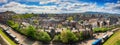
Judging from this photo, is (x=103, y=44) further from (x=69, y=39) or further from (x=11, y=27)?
(x=11, y=27)

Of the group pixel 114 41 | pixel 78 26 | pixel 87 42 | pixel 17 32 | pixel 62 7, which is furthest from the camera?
pixel 62 7

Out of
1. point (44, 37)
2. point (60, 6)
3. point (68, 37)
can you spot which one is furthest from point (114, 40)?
point (60, 6)

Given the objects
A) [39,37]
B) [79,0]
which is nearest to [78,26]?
[79,0]

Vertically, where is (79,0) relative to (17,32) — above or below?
above

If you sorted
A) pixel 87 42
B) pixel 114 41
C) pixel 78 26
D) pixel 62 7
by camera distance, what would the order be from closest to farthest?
pixel 114 41 → pixel 87 42 → pixel 78 26 → pixel 62 7

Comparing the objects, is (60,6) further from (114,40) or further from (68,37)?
(114,40)

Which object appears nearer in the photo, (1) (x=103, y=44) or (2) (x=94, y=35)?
(1) (x=103, y=44)

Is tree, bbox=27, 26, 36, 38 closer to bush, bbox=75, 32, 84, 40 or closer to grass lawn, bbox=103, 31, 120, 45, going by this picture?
bush, bbox=75, 32, 84, 40

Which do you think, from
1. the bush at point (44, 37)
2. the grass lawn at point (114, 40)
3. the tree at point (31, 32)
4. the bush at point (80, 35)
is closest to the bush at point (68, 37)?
the bush at point (80, 35)
